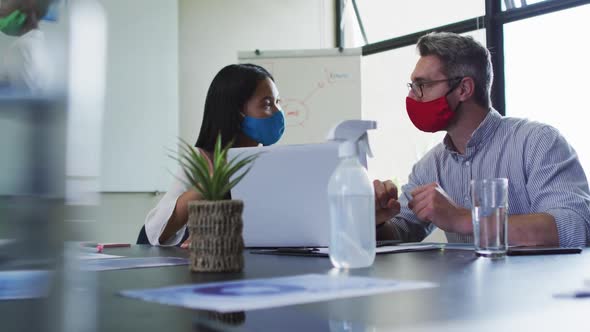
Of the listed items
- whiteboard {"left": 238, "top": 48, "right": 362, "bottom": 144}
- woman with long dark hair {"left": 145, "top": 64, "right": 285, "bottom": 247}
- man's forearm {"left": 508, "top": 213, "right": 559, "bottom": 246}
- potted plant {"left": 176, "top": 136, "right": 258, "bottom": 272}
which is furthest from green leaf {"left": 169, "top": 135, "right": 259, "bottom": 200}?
whiteboard {"left": 238, "top": 48, "right": 362, "bottom": 144}

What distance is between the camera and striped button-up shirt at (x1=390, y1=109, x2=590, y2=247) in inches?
68.7

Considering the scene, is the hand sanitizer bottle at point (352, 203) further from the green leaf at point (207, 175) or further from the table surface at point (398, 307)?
the green leaf at point (207, 175)

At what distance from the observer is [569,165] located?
1.89m

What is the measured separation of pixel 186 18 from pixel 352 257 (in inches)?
141

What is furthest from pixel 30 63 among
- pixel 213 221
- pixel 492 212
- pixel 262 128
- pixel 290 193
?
pixel 262 128

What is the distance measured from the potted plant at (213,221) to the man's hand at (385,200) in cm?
76

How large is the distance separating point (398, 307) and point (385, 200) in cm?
112

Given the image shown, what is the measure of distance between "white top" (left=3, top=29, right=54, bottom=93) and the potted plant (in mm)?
574

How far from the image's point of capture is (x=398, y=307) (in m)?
0.67

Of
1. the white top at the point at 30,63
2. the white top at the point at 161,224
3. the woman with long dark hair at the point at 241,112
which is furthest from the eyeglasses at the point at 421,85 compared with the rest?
the white top at the point at 30,63

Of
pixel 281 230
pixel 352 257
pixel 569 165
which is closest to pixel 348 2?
pixel 569 165

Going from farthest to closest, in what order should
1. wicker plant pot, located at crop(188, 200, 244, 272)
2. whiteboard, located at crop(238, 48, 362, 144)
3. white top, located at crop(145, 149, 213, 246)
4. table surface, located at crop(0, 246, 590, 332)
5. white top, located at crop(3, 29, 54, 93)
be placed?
whiteboard, located at crop(238, 48, 362, 144)
white top, located at crop(145, 149, 213, 246)
wicker plant pot, located at crop(188, 200, 244, 272)
table surface, located at crop(0, 246, 590, 332)
white top, located at crop(3, 29, 54, 93)

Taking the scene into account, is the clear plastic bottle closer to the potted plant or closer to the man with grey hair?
the potted plant

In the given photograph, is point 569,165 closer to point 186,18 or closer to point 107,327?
point 107,327
